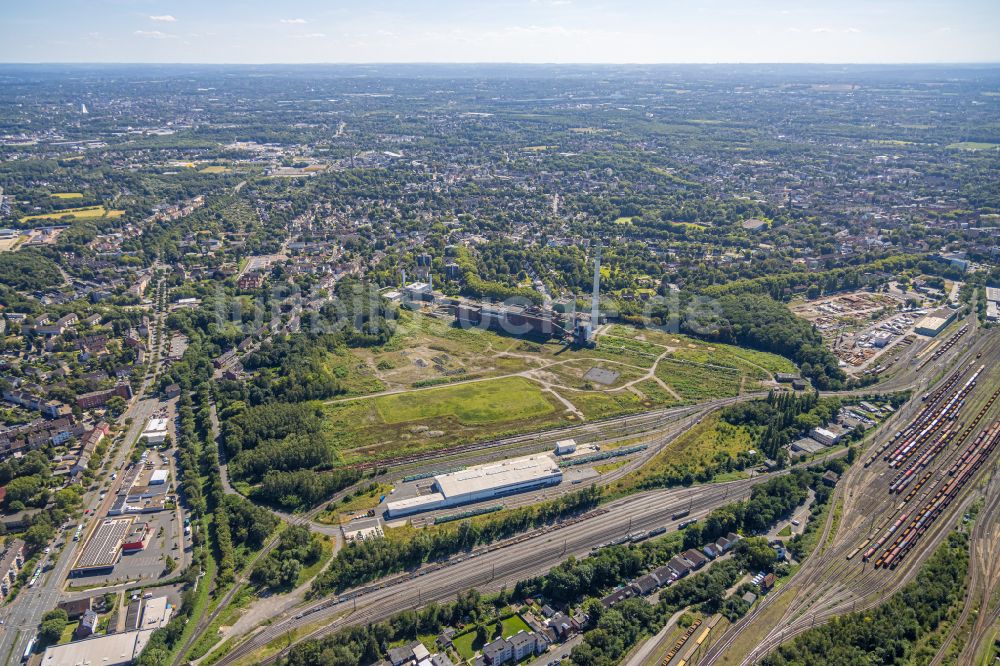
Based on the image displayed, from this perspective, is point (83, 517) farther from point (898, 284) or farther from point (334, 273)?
point (898, 284)

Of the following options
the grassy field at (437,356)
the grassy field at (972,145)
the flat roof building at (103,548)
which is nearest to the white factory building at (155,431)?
the flat roof building at (103,548)

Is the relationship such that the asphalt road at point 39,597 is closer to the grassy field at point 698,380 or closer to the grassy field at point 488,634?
the grassy field at point 488,634

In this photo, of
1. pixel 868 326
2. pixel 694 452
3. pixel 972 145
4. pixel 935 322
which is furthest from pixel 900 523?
pixel 972 145

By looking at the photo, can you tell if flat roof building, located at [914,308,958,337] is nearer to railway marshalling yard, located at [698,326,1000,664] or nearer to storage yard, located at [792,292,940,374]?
storage yard, located at [792,292,940,374]

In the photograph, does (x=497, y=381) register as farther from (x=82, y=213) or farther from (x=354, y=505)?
(x=82, y=213)

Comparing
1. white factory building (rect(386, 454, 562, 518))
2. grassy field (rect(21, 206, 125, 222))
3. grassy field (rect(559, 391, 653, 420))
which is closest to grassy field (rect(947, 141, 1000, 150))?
grassy field (rect(559, 391, 653, 420))
